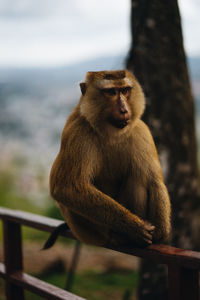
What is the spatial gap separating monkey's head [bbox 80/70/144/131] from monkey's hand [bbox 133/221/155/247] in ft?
1.63

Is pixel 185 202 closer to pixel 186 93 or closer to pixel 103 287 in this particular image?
pixel 186 93

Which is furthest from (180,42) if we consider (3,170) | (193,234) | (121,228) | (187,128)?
(3,170)

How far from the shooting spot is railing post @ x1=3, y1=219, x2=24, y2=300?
2277 mm

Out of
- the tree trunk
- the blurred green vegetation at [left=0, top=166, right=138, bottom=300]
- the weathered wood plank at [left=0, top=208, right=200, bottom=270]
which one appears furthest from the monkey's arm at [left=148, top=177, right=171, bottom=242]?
the blurred green vegetation at [left=0, top=166, right=138, bottom=300]

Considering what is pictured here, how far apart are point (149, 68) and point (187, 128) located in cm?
70

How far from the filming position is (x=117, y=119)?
189cm

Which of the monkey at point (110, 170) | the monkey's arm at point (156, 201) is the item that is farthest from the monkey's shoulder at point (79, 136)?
the monkey's arm at point (156, 201)

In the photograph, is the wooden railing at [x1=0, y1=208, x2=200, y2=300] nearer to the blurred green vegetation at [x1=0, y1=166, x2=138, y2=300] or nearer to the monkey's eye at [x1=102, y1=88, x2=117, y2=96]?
the monkey's eye at [x1=102, y1=88, x2=117, y2=96]

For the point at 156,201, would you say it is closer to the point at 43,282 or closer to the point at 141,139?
the point at 141,139

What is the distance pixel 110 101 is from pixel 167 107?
185 cm

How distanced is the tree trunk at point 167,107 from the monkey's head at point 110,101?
1561 mm

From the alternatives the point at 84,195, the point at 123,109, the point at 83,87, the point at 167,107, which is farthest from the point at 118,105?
the point at 167,107

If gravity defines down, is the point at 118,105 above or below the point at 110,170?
above

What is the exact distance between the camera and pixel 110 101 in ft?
6.44
